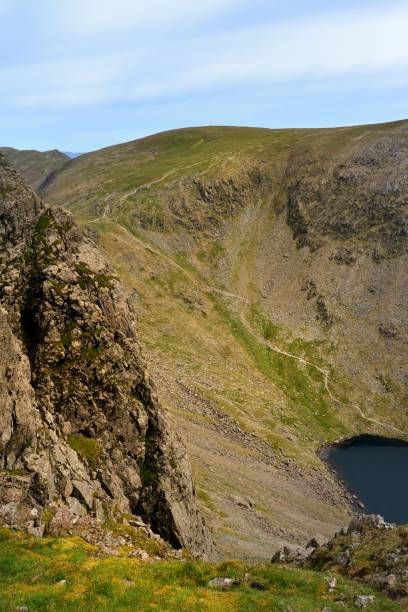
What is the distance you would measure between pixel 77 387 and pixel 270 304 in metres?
104

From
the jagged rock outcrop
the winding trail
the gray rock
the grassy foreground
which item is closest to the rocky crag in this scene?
the gray rock

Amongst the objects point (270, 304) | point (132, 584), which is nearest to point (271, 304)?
point (270, 304)

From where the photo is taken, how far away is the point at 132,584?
844 inches

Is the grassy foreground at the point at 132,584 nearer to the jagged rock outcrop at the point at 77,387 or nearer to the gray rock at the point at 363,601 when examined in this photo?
the gray rock at the point at 363,601

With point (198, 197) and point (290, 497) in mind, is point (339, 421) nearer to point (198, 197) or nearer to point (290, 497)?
point (290, 497)

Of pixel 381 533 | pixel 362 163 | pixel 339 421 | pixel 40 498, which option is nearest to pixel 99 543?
pixel 40 498

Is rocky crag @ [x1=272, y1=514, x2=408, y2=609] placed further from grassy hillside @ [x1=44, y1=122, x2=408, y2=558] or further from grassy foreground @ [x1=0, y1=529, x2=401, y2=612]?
grassy hillside @ [x1=44, y1=122, x2=408, y2=558]

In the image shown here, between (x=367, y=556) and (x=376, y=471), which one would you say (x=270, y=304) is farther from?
(x=367, y=556)

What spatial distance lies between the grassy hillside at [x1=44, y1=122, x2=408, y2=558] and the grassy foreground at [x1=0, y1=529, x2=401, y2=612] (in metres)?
28.2

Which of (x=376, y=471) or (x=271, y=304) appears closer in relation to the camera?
(x=376, y=471)

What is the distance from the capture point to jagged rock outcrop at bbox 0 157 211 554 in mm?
33156

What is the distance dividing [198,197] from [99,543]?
490 ft

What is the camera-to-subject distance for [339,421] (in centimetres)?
11019

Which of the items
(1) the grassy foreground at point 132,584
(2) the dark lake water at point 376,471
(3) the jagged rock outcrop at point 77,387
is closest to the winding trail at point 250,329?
(2) the dark lake water at point 376,471
